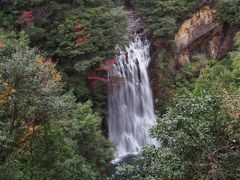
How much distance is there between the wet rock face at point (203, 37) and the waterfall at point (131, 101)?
2.86 metres

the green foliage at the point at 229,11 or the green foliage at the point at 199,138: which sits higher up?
the green foliage at the point at 199,138

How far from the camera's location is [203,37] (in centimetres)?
3123

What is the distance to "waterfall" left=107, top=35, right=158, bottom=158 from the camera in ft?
87.7

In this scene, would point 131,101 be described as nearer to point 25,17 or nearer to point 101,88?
point 101,88

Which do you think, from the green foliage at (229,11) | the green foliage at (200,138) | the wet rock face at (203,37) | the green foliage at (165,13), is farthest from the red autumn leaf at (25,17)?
the green foliage at (200,138)

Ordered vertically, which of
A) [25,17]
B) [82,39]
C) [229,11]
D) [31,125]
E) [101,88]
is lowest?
[101,88]

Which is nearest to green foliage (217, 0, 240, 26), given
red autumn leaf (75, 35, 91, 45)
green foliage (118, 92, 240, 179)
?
red autumn leaf (75, 35, 91, 45)

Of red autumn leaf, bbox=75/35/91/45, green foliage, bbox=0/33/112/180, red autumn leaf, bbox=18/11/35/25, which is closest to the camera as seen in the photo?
green foliage, bbox=0/33/112/180

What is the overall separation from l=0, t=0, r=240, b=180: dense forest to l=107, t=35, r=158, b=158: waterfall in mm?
674

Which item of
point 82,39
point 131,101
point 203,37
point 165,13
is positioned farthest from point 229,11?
point 82,39

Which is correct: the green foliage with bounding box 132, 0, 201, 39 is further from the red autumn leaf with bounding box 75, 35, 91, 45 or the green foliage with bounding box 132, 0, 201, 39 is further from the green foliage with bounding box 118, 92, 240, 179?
the green foliage with bounding box 118, 92, 240, 179

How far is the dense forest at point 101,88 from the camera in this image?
363 inches

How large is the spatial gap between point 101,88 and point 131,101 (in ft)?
12.3

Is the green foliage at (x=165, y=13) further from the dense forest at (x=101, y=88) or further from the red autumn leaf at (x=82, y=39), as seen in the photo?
the red autumn leaf at (x=82, y=39)
